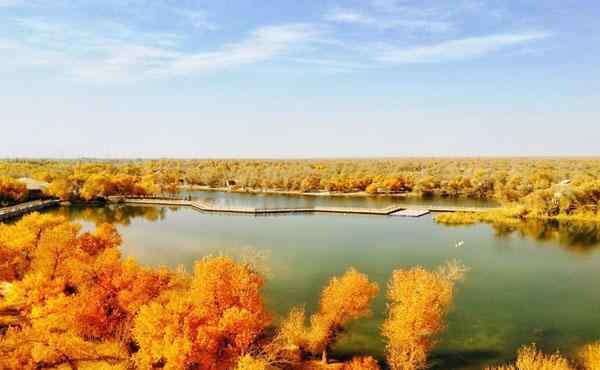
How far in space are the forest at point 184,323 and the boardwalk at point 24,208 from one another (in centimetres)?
4051

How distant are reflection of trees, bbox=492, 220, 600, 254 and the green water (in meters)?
0.12

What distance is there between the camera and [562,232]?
51906mm

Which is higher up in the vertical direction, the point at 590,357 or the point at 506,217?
the point at 506,217

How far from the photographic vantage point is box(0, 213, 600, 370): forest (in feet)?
59.6

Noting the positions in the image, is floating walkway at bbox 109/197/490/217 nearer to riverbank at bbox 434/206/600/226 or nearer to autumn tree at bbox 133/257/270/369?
riverbank at bbox 434/206/600/226

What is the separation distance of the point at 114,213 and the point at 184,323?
54261 millimetres

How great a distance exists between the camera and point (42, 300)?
2269 centimetres

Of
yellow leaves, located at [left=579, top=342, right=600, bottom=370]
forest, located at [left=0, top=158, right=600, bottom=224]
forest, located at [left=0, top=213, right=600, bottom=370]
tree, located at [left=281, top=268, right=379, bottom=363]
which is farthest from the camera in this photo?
forest, located at [left=0, top=158, right=600, bottom=224]

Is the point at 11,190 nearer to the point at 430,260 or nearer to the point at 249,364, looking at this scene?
the point at 430,260

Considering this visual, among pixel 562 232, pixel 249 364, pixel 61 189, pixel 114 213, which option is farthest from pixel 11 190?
pixel 562 232

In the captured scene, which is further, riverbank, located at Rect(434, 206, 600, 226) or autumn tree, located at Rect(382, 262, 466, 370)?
riverbank, located at Rect(434, 206, 600, 226)

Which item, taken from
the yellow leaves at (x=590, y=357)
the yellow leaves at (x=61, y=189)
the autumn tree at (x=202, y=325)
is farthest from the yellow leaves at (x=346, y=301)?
the yellow leaves at (x=61, y=189)

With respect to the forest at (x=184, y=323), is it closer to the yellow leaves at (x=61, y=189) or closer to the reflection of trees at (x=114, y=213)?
the reflection of trees at (x=114, y=213)

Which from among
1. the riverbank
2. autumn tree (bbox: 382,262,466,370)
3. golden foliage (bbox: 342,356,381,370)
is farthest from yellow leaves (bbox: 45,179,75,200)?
autumn tree (bbox: 382,262,466,370)
